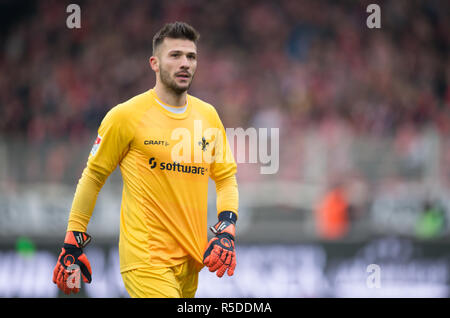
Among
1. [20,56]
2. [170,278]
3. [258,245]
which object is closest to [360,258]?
[258,245]

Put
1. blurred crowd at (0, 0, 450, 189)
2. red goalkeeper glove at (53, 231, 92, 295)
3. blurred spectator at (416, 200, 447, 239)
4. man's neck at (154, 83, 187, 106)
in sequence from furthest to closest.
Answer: blurred crowd at (0, 0, 450, 189) → blurred spectator at (416, 200, 447, 239) → man's neck at (154, 83, 187, 106) → red goalkeeper glove at (53, 231, 92, 295)

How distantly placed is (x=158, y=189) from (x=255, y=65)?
37.3 ft

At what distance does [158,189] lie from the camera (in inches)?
180

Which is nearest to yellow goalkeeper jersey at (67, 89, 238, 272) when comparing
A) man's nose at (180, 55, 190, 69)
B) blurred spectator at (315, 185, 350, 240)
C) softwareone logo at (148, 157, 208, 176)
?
softwareone logo at (148, 157, 208, 176)

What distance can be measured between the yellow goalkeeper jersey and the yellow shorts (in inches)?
2.1

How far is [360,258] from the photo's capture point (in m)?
10.3

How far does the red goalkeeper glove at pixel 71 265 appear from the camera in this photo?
4.38 metres

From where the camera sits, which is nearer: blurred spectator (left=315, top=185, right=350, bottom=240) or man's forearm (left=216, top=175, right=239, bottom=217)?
man's forearm (left=216, top=175, right=239, bottom=217)

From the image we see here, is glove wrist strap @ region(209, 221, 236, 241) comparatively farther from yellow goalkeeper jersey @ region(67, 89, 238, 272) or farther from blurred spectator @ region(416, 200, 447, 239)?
blurred spectator @ region(416, 200, 447, 239)

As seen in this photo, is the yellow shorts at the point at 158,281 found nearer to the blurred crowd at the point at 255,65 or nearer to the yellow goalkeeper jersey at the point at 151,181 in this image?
the yellow goalkeeper jersey at the point at 151,181

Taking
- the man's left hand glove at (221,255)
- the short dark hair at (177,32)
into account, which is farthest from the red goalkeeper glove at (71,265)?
the short dark hair at (177,32)

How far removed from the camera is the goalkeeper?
14.7 feet

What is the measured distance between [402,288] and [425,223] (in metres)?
1.52

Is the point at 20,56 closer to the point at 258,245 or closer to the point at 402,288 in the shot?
the point at 258,245
